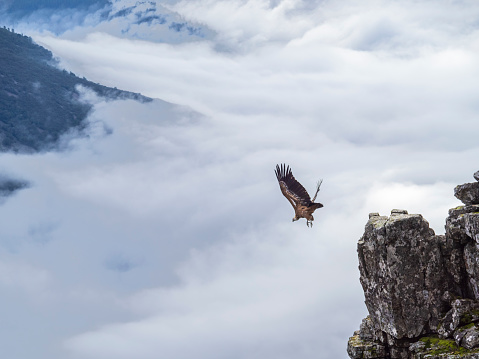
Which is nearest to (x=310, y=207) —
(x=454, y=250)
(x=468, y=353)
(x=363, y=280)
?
(x=363, y=280)

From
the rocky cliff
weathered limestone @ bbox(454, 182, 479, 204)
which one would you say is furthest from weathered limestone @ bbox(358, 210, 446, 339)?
weathered limestone @ bbox(454, 182, 479, 204)

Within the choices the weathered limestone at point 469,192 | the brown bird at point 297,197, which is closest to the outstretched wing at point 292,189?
the brown bird at point 297,197

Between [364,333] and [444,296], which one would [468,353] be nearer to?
[444,296]

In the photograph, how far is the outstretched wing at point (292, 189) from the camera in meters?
45.8

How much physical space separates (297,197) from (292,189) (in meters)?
0.87

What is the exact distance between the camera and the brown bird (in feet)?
148

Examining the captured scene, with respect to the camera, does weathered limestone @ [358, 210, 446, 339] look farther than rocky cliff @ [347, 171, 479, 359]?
Yes

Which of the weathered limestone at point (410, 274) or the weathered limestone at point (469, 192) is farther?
the weathered limestone at point (410, 274)

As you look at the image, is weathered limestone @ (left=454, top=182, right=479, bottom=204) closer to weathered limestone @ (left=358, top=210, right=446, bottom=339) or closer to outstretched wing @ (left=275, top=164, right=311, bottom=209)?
weathered limestone @ (left=358, top=210, right=446, bottom=339)

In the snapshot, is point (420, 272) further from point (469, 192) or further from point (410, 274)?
point (469, 192)

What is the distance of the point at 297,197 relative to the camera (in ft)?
152

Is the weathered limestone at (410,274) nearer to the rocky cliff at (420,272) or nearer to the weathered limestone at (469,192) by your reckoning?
the rocky cliff at (420,272)

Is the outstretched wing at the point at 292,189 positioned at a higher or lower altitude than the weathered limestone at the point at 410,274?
higher

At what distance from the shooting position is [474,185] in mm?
44062
